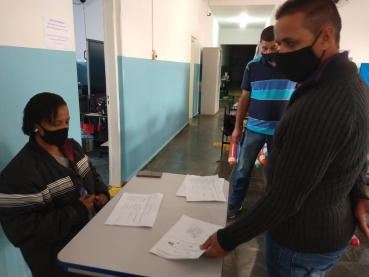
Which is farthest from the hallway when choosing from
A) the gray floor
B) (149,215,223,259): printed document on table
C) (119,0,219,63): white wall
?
(119,0,219,63): white wall

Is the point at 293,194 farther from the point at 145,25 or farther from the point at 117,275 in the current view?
the point at 145,25

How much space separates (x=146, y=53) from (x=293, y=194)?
3307mm

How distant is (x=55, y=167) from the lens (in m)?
1.27

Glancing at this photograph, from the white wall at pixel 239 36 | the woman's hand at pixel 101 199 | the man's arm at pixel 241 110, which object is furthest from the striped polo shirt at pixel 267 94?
the white wall at pixel 239 36

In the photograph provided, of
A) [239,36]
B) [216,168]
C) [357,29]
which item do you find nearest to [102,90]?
[216,168]

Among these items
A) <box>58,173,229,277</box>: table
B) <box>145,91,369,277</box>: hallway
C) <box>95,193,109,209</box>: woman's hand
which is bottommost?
<box>145,91,369,277</box>: hallway

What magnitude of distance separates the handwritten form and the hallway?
0.87 meters

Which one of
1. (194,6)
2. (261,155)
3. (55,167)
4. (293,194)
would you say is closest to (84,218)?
(55,167)

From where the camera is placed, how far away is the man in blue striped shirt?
220 cm

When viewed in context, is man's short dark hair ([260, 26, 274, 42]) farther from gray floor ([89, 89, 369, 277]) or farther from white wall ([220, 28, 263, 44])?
white wall ([220, 28, 263, 44])

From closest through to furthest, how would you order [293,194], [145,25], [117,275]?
[293,194]
[117,275]
[145,25]

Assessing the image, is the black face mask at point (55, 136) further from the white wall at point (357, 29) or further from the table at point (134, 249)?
the white wall at point (357, 29)

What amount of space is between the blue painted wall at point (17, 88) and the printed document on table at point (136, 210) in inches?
29.7

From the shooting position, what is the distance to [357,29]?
6.90m
